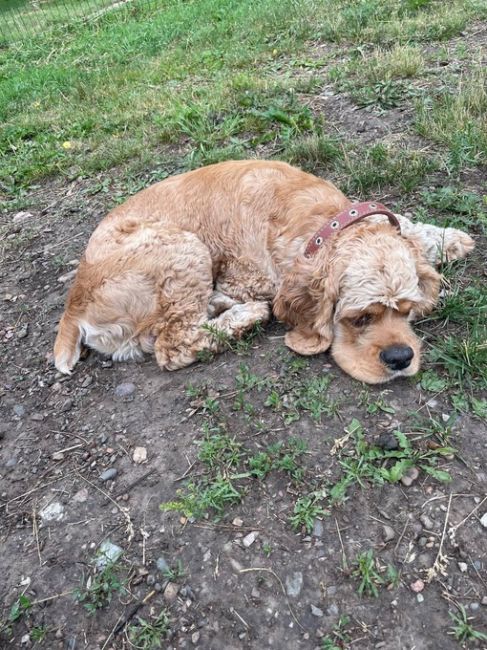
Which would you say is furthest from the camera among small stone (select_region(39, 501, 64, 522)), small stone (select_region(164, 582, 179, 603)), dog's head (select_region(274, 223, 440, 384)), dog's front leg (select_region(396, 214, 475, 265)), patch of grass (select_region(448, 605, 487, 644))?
dog's front leg (select_region(396, 214, 475, 265))

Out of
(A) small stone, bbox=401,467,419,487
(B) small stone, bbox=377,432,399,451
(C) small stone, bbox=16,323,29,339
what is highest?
(C) small stone, bbox=16,323,29,339

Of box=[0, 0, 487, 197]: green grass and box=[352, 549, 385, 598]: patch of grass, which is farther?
box=[0, 0, 487, 197]: green grass

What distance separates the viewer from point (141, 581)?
281cm

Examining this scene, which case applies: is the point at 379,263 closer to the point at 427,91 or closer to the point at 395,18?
the point at 427,91

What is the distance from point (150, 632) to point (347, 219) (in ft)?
8.46

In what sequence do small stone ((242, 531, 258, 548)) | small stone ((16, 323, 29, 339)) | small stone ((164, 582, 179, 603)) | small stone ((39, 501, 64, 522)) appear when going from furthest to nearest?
small stone ((16, 323, 29, 339))
small stone ((39, 501, 64, 522))
small stone ((242, 531, 258, 548))
small stone ((164, 582, 179, 603))

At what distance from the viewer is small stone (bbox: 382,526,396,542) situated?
2727 mm

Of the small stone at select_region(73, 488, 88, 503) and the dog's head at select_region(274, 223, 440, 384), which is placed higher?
the dog's head at select_region(274, 223, 440, 384)

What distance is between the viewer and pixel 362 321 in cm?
349

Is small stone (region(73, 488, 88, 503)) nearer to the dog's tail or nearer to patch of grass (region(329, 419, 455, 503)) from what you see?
the dog's tail

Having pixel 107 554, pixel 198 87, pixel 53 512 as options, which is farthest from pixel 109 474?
pixel 198 87

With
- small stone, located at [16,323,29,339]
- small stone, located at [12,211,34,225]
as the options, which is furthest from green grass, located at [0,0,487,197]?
small stone, located at [16,323,29,339]

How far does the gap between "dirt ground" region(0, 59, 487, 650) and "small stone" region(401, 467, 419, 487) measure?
0.03 m

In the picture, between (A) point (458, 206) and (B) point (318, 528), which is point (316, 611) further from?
(A) point (458, 206)
